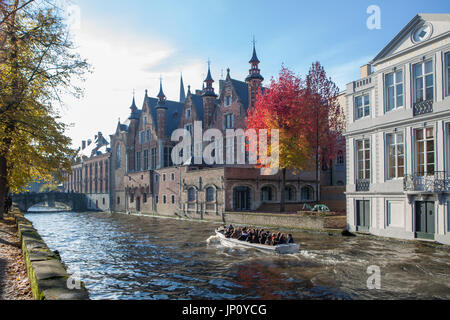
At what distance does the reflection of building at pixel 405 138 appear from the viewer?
1895 centimetres

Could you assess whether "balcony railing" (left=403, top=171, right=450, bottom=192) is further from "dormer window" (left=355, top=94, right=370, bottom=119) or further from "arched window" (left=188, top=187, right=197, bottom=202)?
"arched window" (left=188, top=187, right=197, bottom=202)

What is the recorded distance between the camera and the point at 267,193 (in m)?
37.8

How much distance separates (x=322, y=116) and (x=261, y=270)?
22271 mm

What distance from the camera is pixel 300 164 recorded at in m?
30.2

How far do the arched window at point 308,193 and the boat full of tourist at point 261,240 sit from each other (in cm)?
1953

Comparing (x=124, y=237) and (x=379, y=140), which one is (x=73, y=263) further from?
(x=379, y=140)

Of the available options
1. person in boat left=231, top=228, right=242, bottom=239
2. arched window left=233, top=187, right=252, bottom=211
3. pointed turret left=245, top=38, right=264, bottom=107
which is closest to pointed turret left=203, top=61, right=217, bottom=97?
pointed turret left=245, top=38, right=264, bottom=107

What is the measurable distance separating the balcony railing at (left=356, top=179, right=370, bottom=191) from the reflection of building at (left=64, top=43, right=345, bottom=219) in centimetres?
1225

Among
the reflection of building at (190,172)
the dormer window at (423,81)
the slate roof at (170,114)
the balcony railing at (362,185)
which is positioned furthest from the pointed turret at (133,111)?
the dormer window at (423,81)

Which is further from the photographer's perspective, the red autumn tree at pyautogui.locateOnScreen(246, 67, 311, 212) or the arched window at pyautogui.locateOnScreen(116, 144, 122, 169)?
the arched window at pyautogui.locateOnScreen(116, 144, 122, 169)

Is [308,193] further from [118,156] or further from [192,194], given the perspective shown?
[118,156]

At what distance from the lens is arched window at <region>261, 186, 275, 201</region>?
123ft

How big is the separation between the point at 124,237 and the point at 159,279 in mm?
14198

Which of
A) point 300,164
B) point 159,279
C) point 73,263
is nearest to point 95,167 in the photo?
point 300,164
